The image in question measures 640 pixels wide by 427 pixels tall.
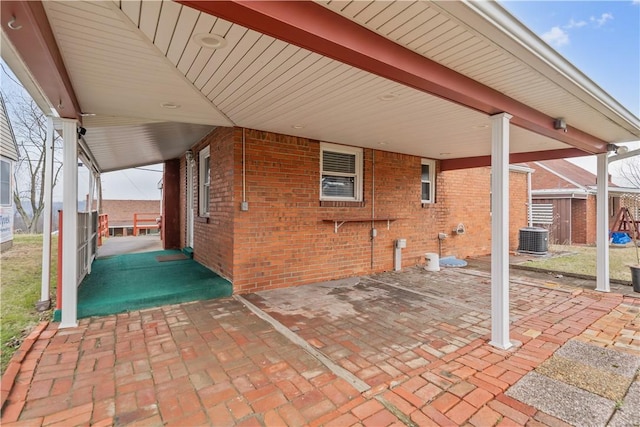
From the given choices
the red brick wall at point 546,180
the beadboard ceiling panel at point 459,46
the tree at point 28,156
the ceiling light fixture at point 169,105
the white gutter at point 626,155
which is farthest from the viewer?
Result: the red brick wall at point 546,180

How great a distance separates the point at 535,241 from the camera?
898 centimetres

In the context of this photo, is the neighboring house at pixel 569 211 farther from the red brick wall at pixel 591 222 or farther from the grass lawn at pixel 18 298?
the grass lawn at pixel 18 298

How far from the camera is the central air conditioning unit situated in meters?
8.92

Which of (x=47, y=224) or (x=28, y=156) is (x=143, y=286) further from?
(x=28, y=156)

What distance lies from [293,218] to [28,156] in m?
16.5

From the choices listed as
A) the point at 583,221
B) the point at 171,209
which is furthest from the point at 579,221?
the point at 171,209

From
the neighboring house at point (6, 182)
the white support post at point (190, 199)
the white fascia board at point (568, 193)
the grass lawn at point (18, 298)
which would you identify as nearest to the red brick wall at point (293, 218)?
the white support post at point (190, 199)

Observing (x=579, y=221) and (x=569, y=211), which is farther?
(x=579, y=221)

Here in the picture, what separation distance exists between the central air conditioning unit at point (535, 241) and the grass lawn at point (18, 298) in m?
11.0

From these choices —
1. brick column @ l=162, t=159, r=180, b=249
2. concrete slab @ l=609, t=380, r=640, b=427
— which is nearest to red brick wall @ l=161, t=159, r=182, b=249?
brick column @ l=162, t=159, r=180, b=249

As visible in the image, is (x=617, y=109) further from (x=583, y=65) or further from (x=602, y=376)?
(x=602, y=376)

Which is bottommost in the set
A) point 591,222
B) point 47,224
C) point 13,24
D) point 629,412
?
point 629,412

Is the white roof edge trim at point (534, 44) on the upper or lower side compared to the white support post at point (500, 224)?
upper

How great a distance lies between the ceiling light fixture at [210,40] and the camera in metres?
2.20
